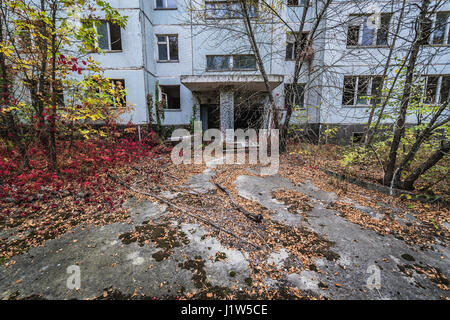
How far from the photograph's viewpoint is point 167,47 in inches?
441

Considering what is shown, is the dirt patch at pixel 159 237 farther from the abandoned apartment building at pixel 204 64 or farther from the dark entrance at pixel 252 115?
the abandoned apartment building at pixel 204 64

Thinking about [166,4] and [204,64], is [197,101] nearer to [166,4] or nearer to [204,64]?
[204,64]

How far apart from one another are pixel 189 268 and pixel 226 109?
8459 millimetres

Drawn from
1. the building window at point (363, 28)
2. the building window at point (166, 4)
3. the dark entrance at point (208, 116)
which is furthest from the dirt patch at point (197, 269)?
the building window at point (166, 4)

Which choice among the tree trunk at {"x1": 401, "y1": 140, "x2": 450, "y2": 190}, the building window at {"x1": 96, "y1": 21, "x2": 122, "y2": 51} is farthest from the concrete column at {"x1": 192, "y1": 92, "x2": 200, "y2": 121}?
the tree trunk at {"x1": 401, "y1": 140, "x2": 450, "y2": 190}

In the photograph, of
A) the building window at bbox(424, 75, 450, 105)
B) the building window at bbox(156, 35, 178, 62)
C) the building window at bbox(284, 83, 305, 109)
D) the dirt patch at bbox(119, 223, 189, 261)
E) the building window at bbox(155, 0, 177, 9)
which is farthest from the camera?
the building window at bbox(156, 35, 178, 62)

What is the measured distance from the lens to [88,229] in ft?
9.52

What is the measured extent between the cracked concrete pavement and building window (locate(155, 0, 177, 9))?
42.6 ft

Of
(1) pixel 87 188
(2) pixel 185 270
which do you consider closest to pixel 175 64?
(1) pixel 87 188

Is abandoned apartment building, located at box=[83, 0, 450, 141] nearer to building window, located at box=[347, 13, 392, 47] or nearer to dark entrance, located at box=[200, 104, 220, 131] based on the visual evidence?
dark entrance, located at box=[200, 104, 220, 131]

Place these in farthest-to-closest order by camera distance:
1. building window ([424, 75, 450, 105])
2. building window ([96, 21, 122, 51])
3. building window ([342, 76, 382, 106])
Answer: building window ([96, 21, 122, 51])
building window ([342, 76, 382, 106])
building window ([424, 75, 450, 105])

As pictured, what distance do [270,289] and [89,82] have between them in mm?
5318

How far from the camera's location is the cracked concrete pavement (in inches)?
73.7
